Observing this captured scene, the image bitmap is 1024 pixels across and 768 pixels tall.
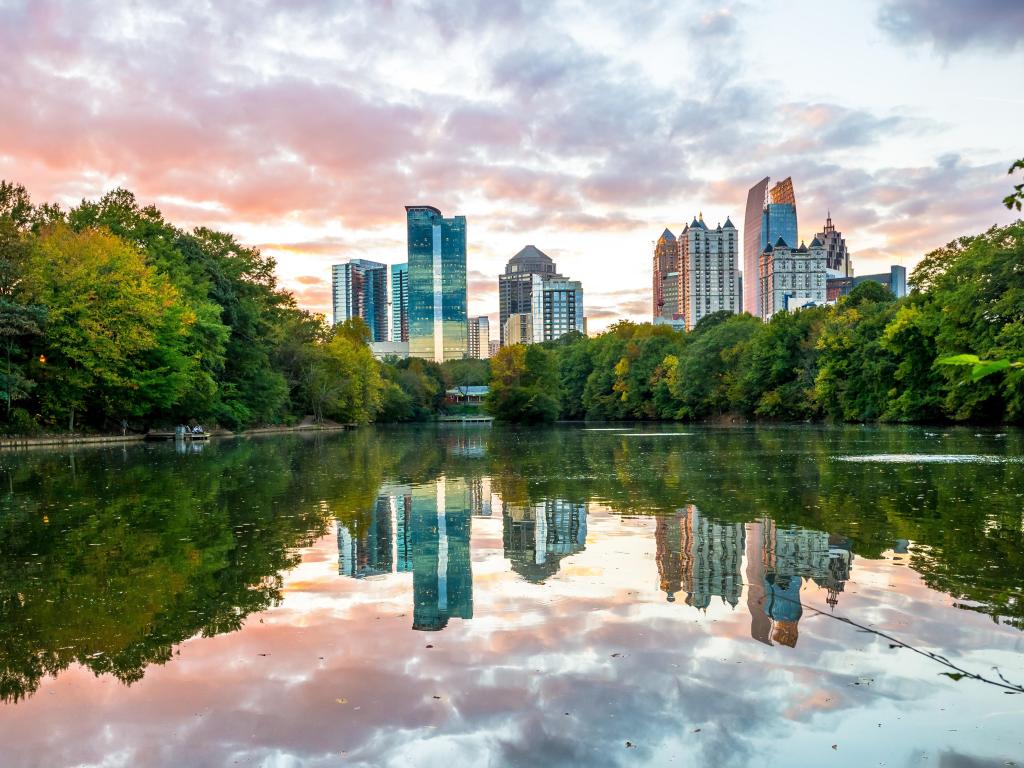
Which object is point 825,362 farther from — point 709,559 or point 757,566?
point 757,566

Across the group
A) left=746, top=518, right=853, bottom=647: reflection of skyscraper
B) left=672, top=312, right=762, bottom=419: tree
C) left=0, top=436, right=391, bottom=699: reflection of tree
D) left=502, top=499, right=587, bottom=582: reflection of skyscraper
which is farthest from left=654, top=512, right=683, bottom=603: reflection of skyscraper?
left=672, top=312, right=762, bottom=419: tree

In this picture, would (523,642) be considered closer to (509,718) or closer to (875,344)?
(509,718)

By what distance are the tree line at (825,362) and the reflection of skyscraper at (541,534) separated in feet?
47.1

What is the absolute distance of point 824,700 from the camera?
5102 mm

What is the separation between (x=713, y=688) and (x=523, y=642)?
1.58m

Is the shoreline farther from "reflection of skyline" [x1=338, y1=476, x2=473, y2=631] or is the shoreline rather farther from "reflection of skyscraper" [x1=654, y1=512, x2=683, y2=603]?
"reflection of skyscraper" [x1=654, y1=512, x2=683, y2=603]

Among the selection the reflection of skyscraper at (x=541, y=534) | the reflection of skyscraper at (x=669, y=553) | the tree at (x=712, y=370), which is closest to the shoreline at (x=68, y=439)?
the reflection of skyscraper at (x=541, y=534)

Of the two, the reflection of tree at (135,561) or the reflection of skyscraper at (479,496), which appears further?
the reflection of skyscraper at (479,496)

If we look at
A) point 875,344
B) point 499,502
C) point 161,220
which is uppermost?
point 161,220

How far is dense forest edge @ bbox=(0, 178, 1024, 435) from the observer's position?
1726 inches

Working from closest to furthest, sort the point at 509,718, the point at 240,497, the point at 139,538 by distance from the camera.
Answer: the point at 509,718
the point at 139,538
the point at 240,497

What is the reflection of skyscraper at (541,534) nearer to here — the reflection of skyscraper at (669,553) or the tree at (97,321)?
the reflection of skyscraper at (669,553)

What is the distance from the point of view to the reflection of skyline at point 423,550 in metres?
7.80

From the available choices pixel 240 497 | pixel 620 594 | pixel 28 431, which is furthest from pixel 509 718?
pixel 28 431
